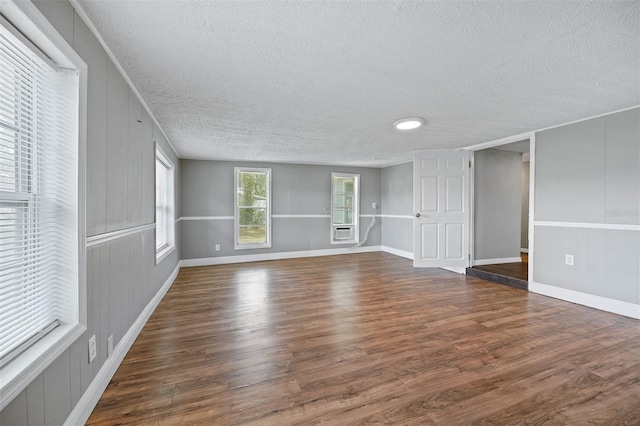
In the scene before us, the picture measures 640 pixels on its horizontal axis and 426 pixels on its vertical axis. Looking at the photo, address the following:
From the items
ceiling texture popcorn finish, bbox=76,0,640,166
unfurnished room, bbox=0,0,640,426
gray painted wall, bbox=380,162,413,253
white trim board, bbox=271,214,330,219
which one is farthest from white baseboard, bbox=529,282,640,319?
white trim board, bbox=271,214,330,219

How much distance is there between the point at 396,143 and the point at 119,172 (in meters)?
3.64

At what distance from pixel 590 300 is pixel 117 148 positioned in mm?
4914

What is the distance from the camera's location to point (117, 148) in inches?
76.2

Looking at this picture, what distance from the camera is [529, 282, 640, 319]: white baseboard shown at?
9.21 feet

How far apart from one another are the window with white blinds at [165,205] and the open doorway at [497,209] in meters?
4.88

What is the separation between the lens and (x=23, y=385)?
985 mm

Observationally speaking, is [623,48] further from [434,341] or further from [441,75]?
[434,341]

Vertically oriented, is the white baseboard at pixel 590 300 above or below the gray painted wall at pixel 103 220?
below

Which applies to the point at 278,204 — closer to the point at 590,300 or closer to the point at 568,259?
the point at 568,259

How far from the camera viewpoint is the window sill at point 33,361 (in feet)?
3.02

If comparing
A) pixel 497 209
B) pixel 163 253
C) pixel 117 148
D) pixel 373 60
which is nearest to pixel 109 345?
pixel 117 148

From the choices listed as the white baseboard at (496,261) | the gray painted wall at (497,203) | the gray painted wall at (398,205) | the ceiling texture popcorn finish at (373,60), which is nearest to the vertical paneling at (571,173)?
the ceiling texture popcorn finish at (373,60)

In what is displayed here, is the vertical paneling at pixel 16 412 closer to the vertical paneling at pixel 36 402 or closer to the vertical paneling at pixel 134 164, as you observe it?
the vertical paneling at pixel 36 402

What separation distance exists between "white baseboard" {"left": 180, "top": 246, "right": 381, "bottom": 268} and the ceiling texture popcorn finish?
2.93 m
